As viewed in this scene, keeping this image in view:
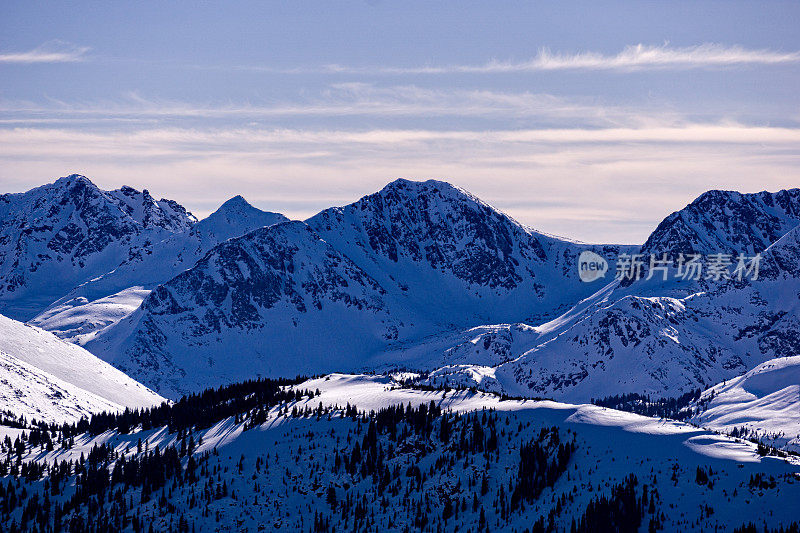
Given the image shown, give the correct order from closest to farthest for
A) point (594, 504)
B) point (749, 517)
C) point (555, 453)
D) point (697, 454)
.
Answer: point (749, 517) → point (594, 504) → point (697, 454) → point (555, 453)

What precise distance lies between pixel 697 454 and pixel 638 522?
2479cm

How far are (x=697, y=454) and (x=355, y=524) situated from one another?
64.1 meters

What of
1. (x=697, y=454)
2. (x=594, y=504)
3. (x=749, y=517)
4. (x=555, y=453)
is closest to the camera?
(x=749, y=517)

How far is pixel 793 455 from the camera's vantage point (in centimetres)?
18138

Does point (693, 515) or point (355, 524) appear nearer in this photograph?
point (693, 515)

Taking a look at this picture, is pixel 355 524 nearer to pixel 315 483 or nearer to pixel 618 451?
pixel 315 483

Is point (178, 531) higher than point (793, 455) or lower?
lower

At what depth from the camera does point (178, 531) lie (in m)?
188

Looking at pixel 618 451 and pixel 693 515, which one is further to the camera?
pixel 618 451

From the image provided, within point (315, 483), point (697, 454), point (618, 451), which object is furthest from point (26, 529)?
point (697, 454)

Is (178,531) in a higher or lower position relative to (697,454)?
lower

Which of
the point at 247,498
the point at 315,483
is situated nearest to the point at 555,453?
the point at 315,483

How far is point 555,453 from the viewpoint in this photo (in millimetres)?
190750

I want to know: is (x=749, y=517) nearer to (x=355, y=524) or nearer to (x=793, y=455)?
(x=793, y=455)
